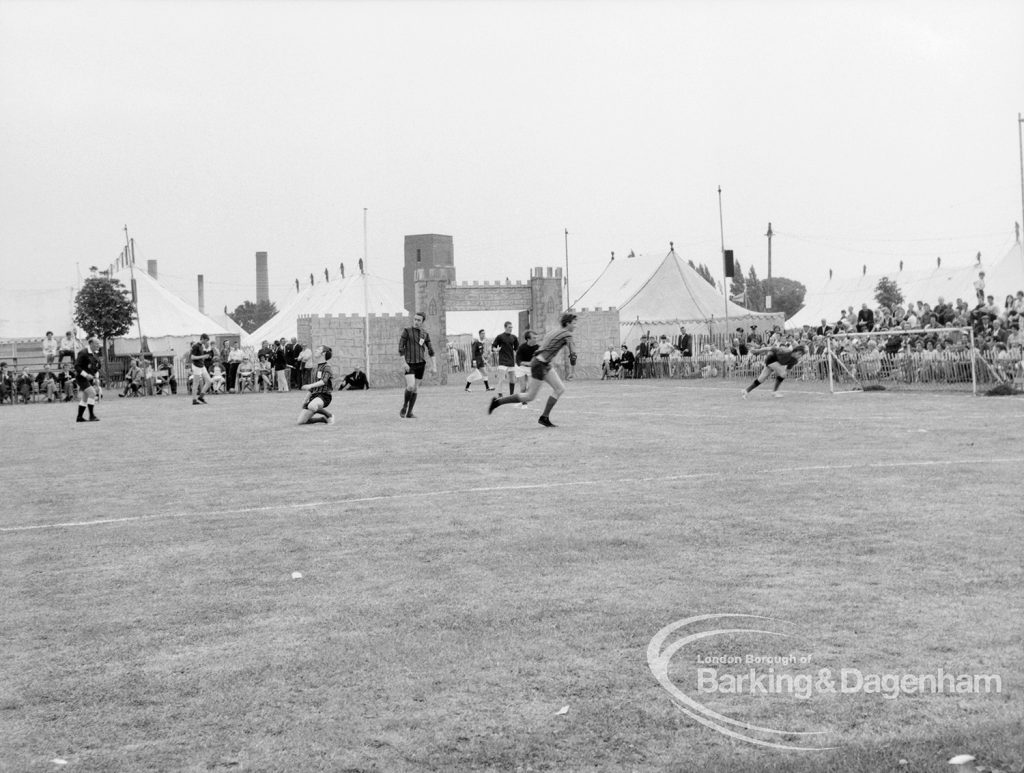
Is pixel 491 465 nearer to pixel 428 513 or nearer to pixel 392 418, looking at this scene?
pixel 428 513

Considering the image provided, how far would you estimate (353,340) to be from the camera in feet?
141

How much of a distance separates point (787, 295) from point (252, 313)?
65.2 meters

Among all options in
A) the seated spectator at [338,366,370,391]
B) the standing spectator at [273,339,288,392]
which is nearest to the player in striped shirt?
the standing spectator at [273,339,288,392]

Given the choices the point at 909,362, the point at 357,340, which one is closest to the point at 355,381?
the point at 357,340

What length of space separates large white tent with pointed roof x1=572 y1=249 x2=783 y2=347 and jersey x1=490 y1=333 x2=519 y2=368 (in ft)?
62.8

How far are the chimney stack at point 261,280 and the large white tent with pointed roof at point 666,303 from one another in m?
94.5

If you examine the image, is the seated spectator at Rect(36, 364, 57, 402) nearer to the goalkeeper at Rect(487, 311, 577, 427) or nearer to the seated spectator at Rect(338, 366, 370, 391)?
the seated spectator at Rect(338, 366, 370, 391)

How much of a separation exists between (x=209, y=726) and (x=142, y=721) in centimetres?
25

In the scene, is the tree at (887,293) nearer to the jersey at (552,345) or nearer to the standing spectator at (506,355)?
the standing spectator at (506,355)

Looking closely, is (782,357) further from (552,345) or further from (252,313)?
(252,313)

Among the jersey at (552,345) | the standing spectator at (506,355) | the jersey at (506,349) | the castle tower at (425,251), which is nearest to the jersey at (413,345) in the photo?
the jersey at (552,345)

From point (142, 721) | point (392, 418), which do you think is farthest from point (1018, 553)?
point (392, 418)

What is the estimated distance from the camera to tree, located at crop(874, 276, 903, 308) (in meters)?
48.7

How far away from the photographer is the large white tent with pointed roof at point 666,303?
158ft
